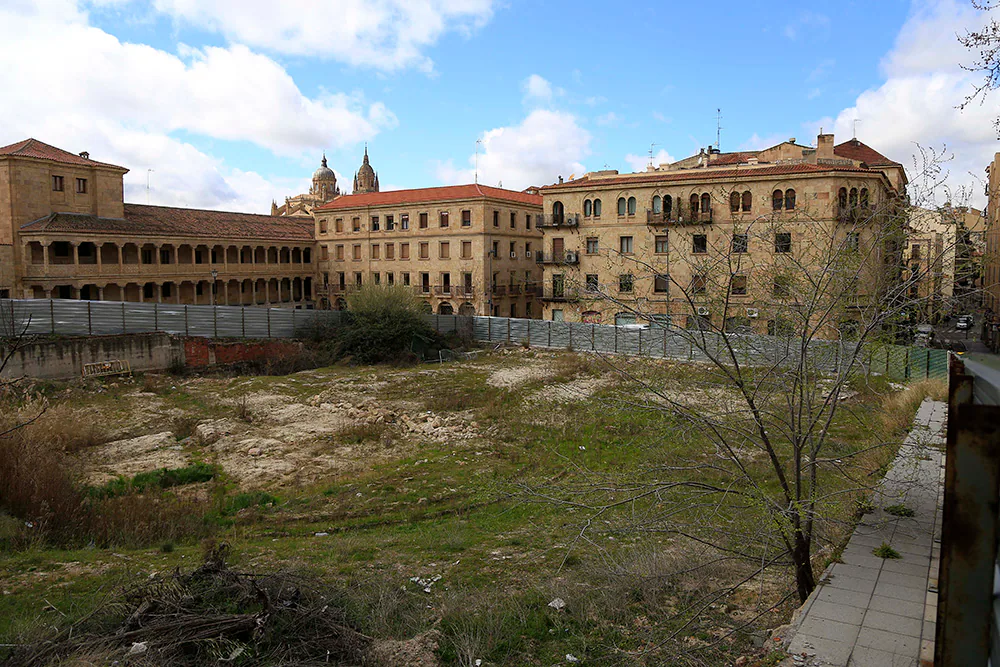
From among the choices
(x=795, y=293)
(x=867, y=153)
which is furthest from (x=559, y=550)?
(x=867, y=153)

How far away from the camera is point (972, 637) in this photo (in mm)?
2557

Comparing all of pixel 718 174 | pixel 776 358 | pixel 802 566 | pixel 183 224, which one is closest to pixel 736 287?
pixel 776 358

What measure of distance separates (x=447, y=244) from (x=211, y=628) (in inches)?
1643

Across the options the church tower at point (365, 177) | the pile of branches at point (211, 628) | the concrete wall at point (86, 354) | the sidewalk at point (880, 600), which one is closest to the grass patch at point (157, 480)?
the pile of branches at point (211, 628)

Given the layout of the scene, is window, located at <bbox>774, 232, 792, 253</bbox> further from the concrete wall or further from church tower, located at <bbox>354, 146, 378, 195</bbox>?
church tower, located at <bbox>354, 146, 378, 195</bbox>

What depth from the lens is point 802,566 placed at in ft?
22.2

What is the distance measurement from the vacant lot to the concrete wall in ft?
5.14

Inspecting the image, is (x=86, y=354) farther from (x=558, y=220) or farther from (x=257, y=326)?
(x=558, y=220)

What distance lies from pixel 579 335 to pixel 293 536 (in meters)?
23.9

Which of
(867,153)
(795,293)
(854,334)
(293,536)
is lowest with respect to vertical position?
(293,536)

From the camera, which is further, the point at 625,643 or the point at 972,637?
the point at 625,643

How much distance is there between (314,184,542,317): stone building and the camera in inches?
1809

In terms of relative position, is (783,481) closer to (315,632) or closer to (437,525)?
(315,632)

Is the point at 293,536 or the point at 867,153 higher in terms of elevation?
the point at 867,153
